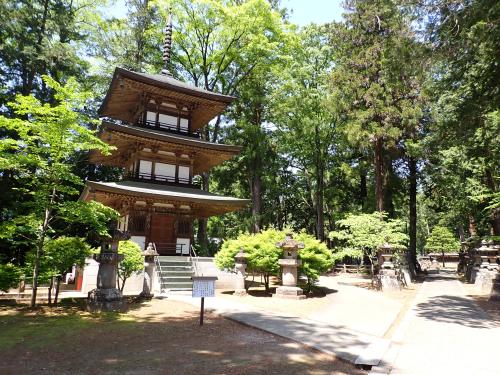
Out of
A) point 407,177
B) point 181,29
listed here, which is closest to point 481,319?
point 407,177

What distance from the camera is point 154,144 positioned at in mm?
20344

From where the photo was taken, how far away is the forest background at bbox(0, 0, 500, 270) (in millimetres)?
23594

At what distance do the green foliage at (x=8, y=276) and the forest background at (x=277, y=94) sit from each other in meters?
8.37

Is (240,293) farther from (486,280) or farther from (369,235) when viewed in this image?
(486,280)

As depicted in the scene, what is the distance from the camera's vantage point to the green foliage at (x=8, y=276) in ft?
35.4

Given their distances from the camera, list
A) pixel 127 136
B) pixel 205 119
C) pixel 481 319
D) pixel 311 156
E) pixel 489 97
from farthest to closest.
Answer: pixel 311 156, pixel 205 119, pixel 127 136, pixel 489 97, pixel 481 319

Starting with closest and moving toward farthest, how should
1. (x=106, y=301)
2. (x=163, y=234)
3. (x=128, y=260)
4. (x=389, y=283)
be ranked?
(x=106, y=301), (x=128, y=260), (x=389, y=283), (x=163, y=234)

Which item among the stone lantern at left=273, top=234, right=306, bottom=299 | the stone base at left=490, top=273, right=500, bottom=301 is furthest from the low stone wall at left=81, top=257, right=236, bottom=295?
the stone base at left=490, top=273, right=500, bottom=301

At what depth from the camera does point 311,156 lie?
33.4 metres

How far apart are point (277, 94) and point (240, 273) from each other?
797 inches

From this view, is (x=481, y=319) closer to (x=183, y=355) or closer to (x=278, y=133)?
(x=183, y=355)

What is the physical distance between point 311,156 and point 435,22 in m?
22.6

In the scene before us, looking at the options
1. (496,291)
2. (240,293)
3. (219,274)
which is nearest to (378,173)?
(496,291)

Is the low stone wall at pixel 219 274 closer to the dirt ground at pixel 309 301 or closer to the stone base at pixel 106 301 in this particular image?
the dirt ground at pixel 309 301
